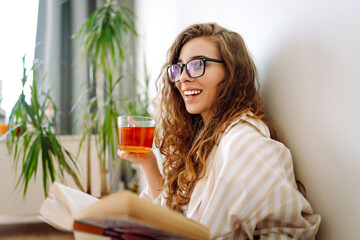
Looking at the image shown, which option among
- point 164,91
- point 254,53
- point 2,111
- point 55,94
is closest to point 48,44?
point 55,94

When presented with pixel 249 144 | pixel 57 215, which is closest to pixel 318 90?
pixel 249 144

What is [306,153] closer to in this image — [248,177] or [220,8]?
[248,177]

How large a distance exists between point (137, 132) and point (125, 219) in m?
0.57

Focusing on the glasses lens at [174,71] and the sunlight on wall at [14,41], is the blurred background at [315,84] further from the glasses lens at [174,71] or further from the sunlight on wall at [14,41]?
the sunlight on wall at [14,41]

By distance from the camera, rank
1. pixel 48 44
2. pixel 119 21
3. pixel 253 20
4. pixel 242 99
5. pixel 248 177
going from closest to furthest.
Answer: pixel 248 177 < pixel 242 99 < pixel 253 20 < pixel 119 21 < pixel 48 44

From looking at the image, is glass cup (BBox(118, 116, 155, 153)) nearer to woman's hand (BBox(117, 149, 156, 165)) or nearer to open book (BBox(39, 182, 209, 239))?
woman's hand (BBox(117, 149, 156, 165))

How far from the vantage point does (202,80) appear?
1.11 m

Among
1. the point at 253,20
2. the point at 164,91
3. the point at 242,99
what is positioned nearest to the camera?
the point at 242,99

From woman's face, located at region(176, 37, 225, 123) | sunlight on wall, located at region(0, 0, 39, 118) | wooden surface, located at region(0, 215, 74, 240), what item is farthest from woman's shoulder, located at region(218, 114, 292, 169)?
sunlight on wall, located at region(0, 0, 39, 118)

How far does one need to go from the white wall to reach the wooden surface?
174 cm

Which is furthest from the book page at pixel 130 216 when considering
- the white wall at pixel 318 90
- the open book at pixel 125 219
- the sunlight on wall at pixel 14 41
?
the sunlight on wall at pixel 14 41

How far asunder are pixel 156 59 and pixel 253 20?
1487 mm

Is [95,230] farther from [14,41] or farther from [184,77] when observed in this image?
[14,41]

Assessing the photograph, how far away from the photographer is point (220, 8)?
1438 millimetres
